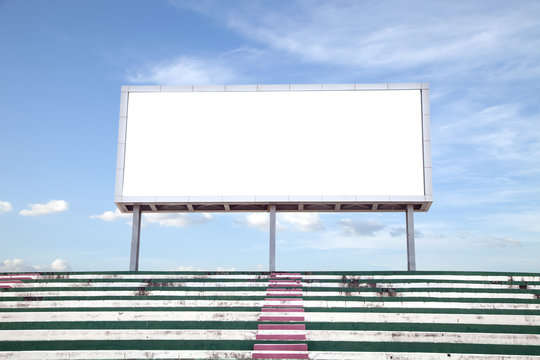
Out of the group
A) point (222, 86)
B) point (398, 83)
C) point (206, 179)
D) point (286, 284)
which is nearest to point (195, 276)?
point (286, 284)

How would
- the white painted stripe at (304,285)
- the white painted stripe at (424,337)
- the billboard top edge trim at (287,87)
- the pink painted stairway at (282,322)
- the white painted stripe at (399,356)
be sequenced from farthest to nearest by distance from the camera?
the billboard top edge trim at (287,87) → the white painted stripe at (304,285) → the white painted stripe at (424,337) → the pink painted stairway at (282,322) → the white painted stripe at (399,356)

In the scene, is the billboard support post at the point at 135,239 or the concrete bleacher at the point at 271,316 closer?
the concrete bleacher at the point at 271,316

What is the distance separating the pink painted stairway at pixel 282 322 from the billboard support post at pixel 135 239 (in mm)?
6638

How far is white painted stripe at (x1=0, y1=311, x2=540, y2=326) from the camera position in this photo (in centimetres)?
1391

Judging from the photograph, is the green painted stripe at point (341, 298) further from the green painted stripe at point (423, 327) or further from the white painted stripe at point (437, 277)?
the white painted stripe at point (437, 277)

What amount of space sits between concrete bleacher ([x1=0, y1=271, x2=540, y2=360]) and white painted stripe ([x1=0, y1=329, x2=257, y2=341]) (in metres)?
0.03

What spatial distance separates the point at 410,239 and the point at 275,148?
7044 mm

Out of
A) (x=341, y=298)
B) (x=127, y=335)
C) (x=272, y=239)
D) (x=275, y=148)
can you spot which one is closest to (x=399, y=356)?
(x=341, y=298)

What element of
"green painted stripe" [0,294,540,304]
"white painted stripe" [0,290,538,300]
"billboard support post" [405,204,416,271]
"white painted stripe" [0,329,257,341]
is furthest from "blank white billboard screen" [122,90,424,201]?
"white painted stripe" [0,329,257,341]

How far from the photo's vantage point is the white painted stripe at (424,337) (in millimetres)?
12812

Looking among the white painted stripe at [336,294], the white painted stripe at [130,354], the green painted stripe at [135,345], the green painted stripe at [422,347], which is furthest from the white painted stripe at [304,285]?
the white painted stripe at [130,354]

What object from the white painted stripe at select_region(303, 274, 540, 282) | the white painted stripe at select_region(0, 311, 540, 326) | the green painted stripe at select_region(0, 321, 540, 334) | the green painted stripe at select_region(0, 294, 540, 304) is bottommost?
the green painted stripe at select_region(0, 321, 540, 334)

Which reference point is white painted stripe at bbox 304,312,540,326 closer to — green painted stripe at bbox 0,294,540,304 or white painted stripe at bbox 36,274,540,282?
green painted stripe at bbox 0,294,540,304

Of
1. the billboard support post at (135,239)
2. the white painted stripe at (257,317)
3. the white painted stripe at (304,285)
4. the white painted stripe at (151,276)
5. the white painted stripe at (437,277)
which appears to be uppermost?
the billboard support post at (135,239)
